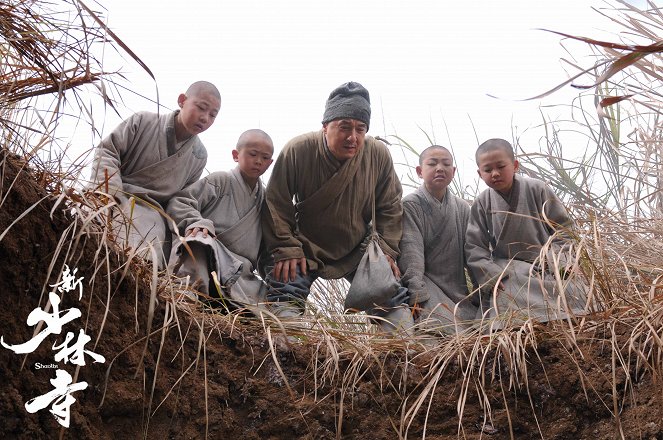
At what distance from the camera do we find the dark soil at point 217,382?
5.62 ft

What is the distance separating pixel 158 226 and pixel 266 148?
67cm

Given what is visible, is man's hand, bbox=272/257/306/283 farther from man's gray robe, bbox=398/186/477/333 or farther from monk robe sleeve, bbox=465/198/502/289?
monk robe sleeve, bbox=465/198/502/289

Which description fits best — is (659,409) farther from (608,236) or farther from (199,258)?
(199,258)

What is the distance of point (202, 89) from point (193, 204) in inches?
21.3

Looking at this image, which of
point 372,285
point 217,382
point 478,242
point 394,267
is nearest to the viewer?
point 217,382

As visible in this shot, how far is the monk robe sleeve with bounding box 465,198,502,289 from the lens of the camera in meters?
3.48

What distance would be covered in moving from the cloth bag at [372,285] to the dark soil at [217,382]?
2.73ft

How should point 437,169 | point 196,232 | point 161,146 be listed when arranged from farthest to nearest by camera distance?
point 437,169, point 161,146, point 196,232

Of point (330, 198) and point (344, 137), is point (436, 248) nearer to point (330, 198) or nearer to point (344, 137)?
point (330, 198)

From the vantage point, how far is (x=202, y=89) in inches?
131

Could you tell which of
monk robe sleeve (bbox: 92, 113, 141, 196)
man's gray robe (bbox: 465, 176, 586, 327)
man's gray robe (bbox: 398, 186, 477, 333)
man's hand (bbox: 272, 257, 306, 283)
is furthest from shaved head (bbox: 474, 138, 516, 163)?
monk robe sleeve (bbox: 92, 113, 141, 196)

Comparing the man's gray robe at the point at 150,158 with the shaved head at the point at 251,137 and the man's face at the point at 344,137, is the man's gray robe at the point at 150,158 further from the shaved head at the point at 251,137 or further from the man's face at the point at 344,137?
the man's face at the point at 344,137

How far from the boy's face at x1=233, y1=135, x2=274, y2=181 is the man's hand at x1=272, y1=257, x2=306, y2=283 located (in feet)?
1.55

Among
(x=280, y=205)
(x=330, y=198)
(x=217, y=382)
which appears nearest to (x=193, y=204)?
(x=280, y=205)
